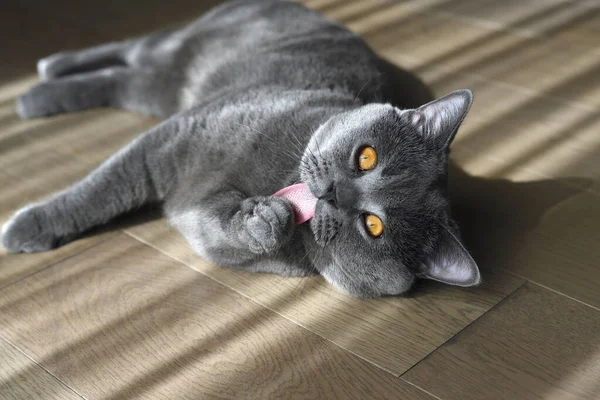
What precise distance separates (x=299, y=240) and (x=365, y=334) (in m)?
0.22

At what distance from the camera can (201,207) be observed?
60.6 inches

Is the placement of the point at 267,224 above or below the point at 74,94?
below

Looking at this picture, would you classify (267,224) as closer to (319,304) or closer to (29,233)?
(319,304)

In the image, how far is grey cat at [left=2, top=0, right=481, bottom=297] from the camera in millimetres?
1363

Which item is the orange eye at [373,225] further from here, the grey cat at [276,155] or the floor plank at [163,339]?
the floor plank at [163,339]

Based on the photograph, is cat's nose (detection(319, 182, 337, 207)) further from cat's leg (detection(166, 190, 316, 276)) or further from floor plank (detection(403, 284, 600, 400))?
floor plank (detection(403, 284, 600, 400))

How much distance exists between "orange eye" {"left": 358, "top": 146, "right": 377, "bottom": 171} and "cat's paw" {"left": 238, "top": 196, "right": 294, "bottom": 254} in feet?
0.49

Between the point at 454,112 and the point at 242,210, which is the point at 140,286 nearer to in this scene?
the point at 242,210

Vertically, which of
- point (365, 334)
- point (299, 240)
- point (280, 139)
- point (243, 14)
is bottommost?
point (365, 334)

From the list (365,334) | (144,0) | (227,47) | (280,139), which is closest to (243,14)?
(227,47)

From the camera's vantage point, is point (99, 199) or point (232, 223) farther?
point (99, 199)

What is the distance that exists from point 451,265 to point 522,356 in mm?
197

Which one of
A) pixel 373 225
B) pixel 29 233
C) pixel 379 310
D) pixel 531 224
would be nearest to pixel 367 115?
pixel 373 225

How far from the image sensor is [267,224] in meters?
1.35
